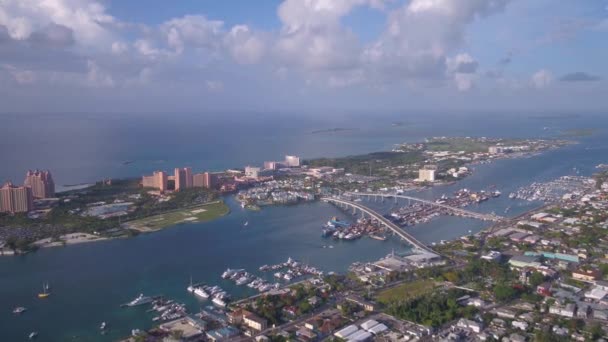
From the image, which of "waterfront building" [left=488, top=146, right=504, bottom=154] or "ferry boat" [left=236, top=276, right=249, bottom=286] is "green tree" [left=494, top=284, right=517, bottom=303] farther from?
"waterfront building" [left=488, top=146, right=504, bottom=154]

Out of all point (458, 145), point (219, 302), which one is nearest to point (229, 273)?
point (219, 302)

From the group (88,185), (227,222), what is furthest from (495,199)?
(88,185)

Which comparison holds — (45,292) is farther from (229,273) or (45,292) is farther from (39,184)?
(39,184)

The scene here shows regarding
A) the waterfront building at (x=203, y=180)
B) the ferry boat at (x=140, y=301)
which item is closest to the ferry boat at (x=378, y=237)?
the ferry boat at (x=140, y=301)

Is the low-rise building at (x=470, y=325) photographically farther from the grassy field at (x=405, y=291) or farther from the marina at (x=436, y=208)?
the marina at (x=436, y=208)

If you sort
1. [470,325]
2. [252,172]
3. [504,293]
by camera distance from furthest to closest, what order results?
[252,172]
[504,293]
[470,325]

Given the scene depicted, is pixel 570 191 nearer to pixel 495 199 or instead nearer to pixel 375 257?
pixel 495 199
